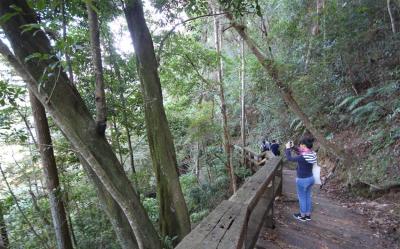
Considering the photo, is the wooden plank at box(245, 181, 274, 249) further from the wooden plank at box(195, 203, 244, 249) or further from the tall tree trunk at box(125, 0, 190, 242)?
the tall tree trunk at box(125, 0, 190, 242)

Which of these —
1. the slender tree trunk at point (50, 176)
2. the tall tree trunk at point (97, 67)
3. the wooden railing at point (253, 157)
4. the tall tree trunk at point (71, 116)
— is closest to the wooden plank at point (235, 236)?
the tall tree trunk at point (71, 116)

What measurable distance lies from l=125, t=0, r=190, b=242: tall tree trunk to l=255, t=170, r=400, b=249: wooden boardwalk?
1644 mm

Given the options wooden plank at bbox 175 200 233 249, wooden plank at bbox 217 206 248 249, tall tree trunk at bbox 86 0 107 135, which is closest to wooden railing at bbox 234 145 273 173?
wooden plank at bbox 175 200 233 249

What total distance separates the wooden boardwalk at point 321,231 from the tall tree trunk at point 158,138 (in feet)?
5.40

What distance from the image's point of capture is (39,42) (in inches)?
118

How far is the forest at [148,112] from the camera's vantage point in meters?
3.00

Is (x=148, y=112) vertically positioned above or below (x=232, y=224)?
above

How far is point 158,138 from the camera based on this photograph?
5.13 meters

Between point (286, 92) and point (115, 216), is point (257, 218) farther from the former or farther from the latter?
point (286, 92)

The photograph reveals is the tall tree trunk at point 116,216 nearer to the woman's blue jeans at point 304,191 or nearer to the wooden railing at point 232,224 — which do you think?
the wooden railing at point 232,224

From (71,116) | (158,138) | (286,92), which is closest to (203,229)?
(71,116)

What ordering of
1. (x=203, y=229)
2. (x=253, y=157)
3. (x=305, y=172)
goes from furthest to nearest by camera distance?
1. (x=253, y=157)
2. (x=305, y=172)
3. (x=203, y=229)

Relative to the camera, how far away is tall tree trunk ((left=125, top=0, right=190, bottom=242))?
4996mm

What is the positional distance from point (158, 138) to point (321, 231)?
11.4ft
